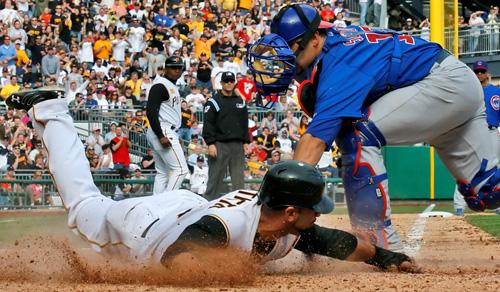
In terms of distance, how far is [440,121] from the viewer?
6.56m

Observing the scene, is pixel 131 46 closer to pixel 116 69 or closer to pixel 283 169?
pixel 116 69

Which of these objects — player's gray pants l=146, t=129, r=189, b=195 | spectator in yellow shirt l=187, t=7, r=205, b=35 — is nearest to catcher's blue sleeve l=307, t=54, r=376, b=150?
player's gray pants l=146, t=129, r=189, b=195

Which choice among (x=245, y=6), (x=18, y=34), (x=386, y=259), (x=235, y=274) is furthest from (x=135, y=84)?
(x=235, y=274)

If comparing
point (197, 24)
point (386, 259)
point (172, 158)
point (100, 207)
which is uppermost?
point (197, 24)

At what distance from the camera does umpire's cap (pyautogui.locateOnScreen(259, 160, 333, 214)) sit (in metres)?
5.23

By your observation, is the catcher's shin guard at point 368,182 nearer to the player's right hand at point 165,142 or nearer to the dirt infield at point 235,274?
the dirt infield at point 235,274

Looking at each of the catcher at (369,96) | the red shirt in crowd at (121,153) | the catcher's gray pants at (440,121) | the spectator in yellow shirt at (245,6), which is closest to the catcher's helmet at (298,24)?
the catcher at (369,96)

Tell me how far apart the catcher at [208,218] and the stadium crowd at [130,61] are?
35.2 ft

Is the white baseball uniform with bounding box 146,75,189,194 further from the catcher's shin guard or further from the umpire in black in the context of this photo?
the catcher's shin guard

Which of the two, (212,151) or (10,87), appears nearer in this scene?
(212,151)

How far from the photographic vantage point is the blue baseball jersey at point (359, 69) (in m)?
6.07

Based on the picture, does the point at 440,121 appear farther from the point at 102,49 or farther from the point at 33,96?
the point at 102,49

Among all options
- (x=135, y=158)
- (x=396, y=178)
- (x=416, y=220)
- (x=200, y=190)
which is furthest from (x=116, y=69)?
(x=416, y=220)

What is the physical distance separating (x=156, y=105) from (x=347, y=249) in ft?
24.8
